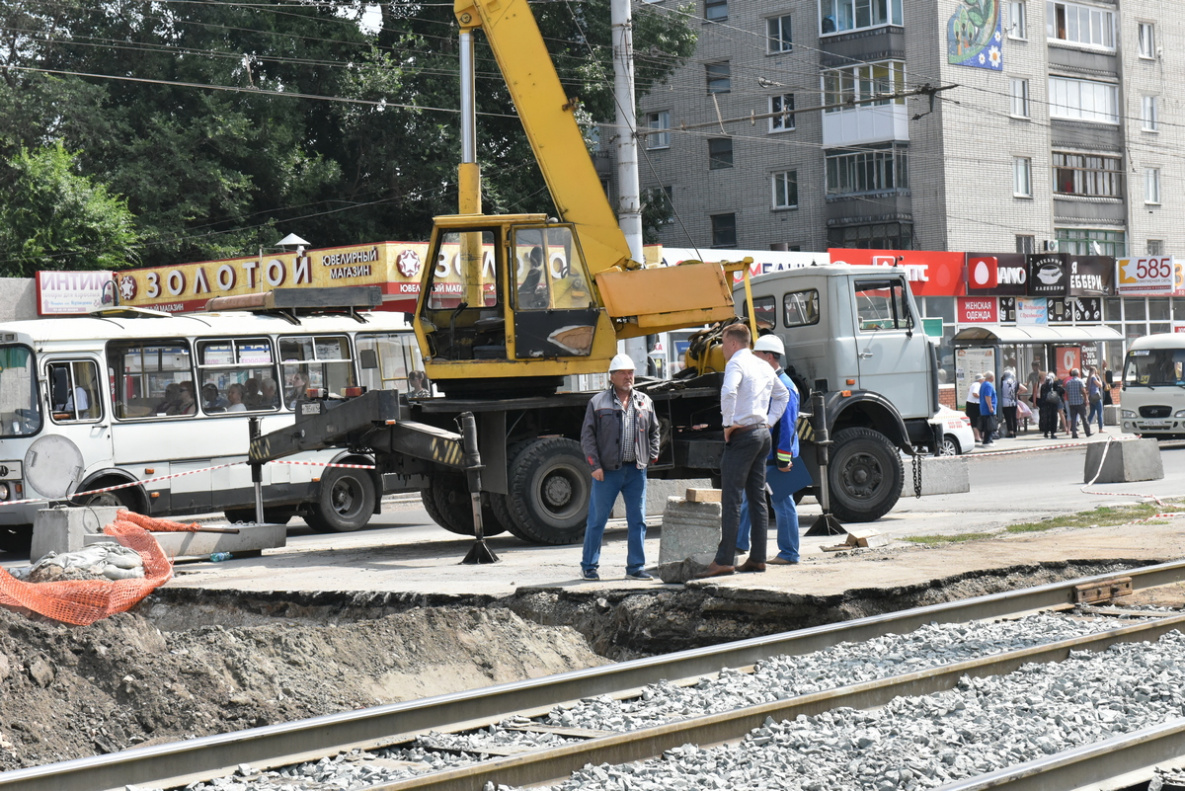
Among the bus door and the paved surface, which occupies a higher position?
the bus door

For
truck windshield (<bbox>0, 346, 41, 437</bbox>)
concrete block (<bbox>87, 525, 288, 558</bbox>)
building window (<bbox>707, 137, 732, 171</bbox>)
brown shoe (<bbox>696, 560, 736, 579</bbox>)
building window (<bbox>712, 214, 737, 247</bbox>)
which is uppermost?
building window (<bbox>707, 137, 732, 171</bbox>)

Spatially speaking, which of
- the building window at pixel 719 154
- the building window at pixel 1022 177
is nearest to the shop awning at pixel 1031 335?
the building window at pixel 1022 177

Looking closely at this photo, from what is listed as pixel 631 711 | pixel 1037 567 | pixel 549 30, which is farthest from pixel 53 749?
pixel 549 30

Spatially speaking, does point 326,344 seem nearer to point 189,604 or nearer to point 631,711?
point 189,604

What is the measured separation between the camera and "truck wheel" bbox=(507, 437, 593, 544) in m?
14.2

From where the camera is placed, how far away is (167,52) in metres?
42.7

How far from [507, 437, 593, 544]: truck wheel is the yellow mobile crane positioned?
0.83 meters

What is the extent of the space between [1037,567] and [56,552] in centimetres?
876

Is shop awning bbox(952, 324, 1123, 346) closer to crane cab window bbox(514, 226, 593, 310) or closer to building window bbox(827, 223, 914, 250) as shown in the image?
building window bbox(827, 223, 914, 250)

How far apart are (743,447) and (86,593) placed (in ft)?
16.1

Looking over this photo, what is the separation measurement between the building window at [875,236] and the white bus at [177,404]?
93.0 ft

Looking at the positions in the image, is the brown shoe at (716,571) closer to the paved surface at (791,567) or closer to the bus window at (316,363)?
the paved surface at (791,567)

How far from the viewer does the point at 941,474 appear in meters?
17.1

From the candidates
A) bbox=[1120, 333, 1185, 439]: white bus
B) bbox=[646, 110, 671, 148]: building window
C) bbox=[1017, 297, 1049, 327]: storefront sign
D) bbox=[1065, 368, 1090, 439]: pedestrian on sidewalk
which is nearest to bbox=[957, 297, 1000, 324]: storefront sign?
bbox=[1017, 297, 1049, 327]: storefront sign
